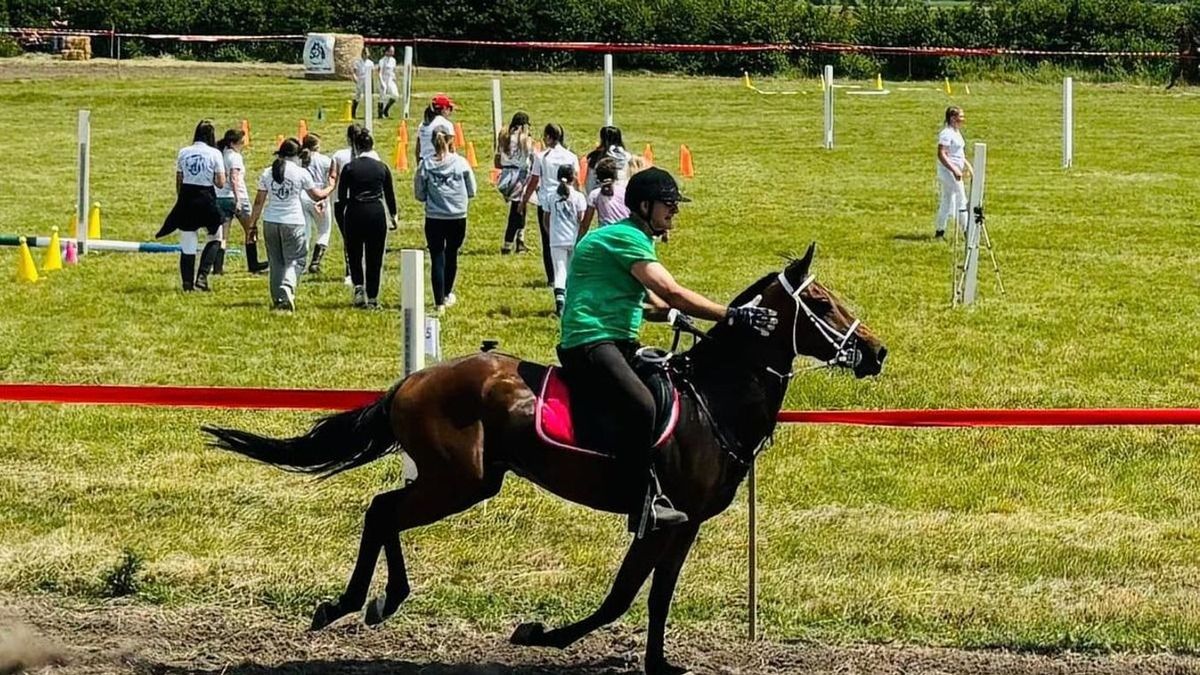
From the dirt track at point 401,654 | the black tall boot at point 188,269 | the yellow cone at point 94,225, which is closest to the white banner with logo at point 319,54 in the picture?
the yellow cone at point 94,225

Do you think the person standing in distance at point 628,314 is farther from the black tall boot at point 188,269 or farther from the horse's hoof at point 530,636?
the black tall boot at point 188,269

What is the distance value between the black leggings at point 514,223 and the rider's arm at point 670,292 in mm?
15753

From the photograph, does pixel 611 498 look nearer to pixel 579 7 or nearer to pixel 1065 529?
pixel 1065 529

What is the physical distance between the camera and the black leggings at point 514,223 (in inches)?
934

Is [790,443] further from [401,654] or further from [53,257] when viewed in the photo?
[53,257]

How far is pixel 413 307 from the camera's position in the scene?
34.8 ft

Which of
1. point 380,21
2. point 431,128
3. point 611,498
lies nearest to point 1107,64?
point 380,21

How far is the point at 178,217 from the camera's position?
2052 cm

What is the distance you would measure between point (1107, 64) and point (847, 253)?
40531mm

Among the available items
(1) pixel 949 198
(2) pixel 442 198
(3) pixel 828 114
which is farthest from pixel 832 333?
(3) pixel 828 114

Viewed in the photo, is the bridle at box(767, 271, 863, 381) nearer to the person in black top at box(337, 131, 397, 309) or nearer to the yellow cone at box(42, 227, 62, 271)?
the person in black top at box(337, 131, 397, 309)

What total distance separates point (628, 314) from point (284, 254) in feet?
38.3

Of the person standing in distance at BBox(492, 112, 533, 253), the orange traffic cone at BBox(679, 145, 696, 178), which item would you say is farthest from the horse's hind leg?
the orange traffic cone at BBox(679, 145, 696, 178)

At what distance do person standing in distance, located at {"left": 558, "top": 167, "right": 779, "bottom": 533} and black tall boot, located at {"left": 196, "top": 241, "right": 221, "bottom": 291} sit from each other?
1371 cm
